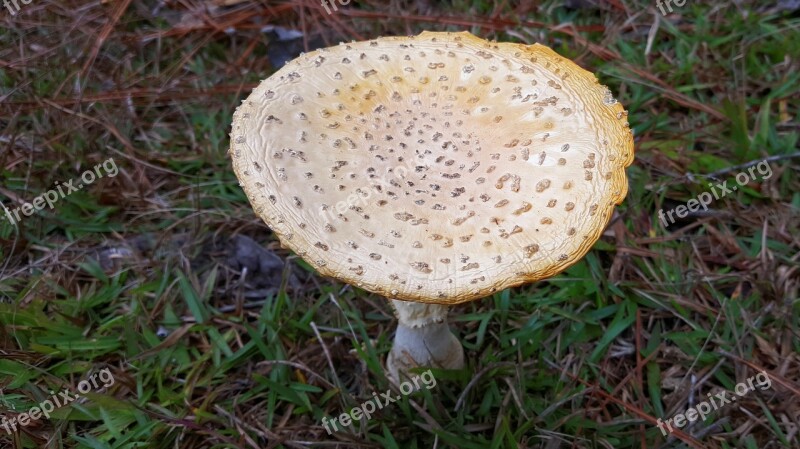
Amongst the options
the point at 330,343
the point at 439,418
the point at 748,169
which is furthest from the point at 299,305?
the point at 748,169

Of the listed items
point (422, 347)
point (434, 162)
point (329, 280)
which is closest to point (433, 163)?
point (434, 162)

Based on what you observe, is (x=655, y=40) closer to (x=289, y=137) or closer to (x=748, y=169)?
(x=748, y=169)

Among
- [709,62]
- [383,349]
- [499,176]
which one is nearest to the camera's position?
[499,176]

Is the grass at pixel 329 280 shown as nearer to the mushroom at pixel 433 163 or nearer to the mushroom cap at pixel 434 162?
the mushroom at pixel 433 163

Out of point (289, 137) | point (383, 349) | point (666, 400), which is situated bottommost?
point (666, 400)

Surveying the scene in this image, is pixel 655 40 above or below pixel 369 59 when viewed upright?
below

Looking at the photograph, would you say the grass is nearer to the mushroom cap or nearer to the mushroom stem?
the mushroom stem

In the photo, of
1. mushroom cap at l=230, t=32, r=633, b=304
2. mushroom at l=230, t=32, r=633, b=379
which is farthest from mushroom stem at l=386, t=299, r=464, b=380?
mushroom cap at l=230, t=32, r=633, b=304

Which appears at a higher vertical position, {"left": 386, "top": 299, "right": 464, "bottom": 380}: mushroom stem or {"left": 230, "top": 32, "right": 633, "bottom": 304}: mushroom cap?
{"left": 230, "top": 32, "right": 633, "bottom": 304}: mushroom cap

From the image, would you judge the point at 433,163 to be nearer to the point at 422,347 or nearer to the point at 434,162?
the point at 434,162
